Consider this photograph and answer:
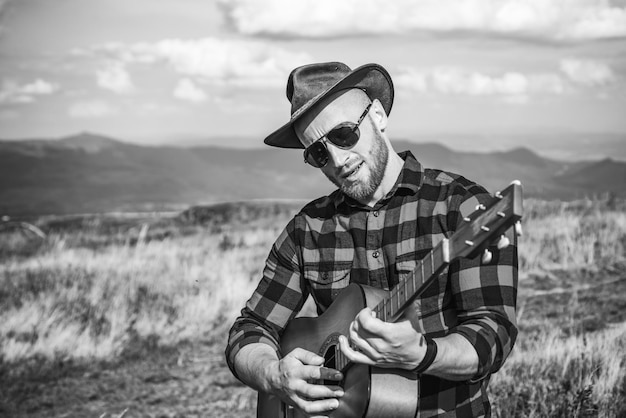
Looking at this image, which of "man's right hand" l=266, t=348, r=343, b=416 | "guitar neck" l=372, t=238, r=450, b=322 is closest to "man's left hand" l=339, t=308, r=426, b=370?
"guitar neck" l=372, t=238, r=450, b=322

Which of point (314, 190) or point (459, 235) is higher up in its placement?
point (314, 190)

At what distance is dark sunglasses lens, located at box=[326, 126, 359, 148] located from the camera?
9.73 feet

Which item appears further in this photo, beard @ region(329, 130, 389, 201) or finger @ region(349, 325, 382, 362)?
beard @ region(329, 130, 389, 201)

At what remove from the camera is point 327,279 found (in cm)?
303

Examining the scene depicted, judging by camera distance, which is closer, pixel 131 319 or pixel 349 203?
pixel 349 203

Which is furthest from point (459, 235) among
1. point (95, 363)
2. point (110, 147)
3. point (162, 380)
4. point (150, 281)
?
point (110, 147)

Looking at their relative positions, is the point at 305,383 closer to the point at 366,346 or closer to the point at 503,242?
the point at 366,346

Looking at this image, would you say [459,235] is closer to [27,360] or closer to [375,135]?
[375,135]

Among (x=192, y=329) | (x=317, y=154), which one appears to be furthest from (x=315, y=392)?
(x=192, y=329)

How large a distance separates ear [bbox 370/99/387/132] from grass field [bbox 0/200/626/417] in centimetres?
185

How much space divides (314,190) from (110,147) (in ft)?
113

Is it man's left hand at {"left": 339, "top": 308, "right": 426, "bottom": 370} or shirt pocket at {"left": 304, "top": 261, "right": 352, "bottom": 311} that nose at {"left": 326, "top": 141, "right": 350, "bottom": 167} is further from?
man's left hand at {"left": 339, "top": 308, "right": 426, "bottom": 370}

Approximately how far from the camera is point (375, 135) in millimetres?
3016

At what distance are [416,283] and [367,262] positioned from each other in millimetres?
603
